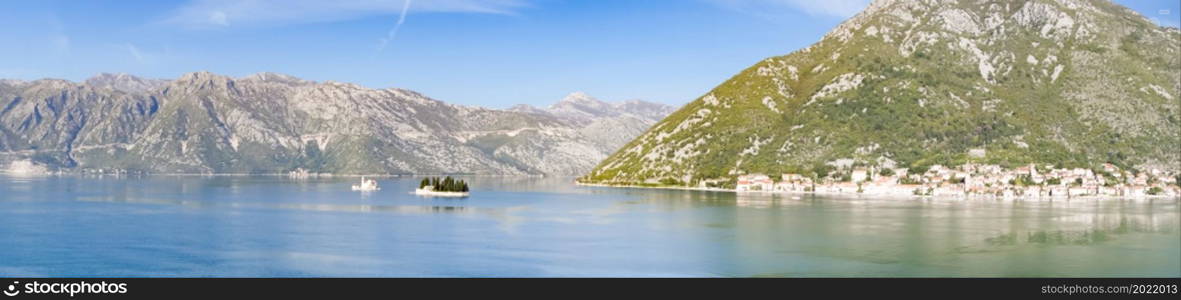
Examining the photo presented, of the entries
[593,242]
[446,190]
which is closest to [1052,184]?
[446,190]

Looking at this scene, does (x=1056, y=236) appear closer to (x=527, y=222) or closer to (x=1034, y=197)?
(x=527, y=222)

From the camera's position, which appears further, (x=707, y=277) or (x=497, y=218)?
(x=497, y=218)

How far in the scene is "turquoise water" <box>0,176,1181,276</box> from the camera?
63688 millimetres

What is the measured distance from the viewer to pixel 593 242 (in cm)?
8256
